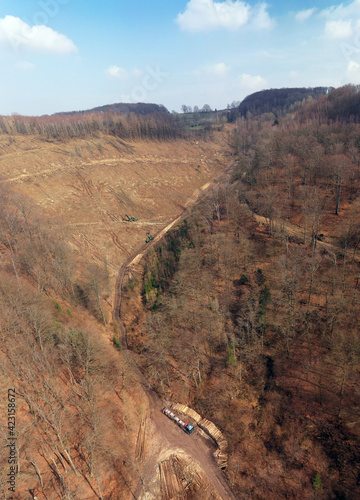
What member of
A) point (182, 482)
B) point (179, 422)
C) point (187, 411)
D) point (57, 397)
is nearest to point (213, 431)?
point (187, 411)

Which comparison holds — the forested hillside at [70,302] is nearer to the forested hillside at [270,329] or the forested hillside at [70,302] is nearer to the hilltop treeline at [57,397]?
the hilltop treeline at [57,397]

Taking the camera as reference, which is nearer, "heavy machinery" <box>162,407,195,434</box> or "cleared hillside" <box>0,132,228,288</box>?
"heavy machinery" <box>162,407,195,434</box>

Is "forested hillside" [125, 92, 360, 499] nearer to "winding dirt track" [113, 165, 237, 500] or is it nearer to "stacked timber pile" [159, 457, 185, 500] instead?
"winding dirt track" [113, 165, 237, 500]

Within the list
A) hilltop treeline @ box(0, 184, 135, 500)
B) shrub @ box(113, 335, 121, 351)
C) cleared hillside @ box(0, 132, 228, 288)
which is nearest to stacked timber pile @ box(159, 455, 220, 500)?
hilltop treeline @ box(0, 184, 135, 500)

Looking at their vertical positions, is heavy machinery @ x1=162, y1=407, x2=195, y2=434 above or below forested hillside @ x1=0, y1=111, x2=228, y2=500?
below

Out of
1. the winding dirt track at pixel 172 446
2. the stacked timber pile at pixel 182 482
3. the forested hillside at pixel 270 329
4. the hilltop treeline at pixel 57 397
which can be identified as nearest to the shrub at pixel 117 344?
the hilltop treeline at pixel 57 397

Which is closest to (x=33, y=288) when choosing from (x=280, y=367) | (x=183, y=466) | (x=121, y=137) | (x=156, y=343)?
(x=156, y=343)

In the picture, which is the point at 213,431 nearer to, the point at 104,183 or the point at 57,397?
the point at 57,397
